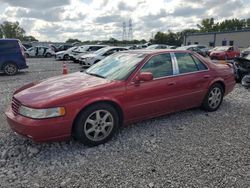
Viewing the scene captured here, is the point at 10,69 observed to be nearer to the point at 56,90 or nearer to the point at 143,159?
the point at 56,90

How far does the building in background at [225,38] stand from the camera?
1734 inches

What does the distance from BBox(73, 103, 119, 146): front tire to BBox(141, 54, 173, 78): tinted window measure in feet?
3.37

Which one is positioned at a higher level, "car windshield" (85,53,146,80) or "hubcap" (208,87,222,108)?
"car windshield" (85,53,146,80)

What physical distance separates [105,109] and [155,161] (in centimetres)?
110

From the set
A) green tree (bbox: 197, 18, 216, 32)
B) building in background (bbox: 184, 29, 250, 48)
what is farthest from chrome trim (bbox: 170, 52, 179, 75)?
green tree (bbox: 197, 18, 216, 32)

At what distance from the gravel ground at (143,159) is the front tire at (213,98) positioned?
64cm

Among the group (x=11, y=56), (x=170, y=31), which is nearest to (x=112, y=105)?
(x=11, y=56)

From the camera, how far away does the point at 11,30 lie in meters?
84.1

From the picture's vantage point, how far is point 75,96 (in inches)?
147

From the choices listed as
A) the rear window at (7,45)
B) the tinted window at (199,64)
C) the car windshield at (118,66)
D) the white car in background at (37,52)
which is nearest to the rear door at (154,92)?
the car windshield at (118,66)

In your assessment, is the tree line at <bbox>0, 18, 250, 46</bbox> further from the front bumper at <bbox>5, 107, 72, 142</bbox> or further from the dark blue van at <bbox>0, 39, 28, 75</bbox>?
the front bumper at <bbox>5, 107, 72, 142</bbox>

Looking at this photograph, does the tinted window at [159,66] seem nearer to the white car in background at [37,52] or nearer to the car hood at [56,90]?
the car hood at [56,90]

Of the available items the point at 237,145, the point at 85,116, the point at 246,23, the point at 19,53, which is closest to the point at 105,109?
the point at 85,116

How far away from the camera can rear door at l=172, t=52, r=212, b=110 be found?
4984 millimetres
